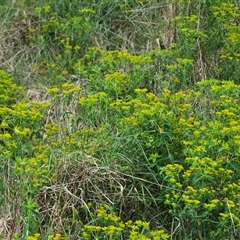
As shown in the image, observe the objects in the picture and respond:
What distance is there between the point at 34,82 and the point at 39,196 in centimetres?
213

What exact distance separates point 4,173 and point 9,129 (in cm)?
65

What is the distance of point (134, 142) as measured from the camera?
466cm

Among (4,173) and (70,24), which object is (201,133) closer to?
(4,173)

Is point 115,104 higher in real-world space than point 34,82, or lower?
higher

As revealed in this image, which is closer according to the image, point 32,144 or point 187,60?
point 32,144

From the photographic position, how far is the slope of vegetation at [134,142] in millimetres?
4309

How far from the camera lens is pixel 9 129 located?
5.21 m

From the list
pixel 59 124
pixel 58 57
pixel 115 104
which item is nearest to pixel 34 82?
pixel 58 57

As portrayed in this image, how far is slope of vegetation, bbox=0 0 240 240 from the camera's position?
4.31 meters

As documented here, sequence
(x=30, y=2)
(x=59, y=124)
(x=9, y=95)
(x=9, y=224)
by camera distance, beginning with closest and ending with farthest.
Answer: (x=9, y=224) < (x=59, y=124) < (x=9, y=95) < (x=30, y=2)

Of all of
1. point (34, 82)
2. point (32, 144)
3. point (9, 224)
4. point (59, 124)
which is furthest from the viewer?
point (34, 82)

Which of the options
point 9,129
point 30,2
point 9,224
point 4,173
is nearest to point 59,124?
point 9,129

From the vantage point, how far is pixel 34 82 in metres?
6.42

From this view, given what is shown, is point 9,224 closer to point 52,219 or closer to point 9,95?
point 52,219
